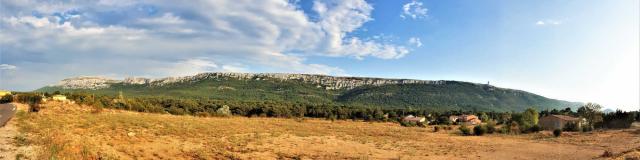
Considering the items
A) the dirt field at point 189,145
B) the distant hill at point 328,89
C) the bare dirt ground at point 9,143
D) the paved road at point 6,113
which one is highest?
the distant hill at point 328,89


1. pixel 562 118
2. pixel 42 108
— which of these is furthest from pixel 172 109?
pixel 562 118

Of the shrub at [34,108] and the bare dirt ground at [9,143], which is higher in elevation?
the shrub at [34,108]

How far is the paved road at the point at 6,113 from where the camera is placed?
71.0 ft

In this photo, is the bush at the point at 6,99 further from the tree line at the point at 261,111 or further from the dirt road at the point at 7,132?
the dirt road at the point at 7,132

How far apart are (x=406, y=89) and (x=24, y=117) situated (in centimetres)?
14664

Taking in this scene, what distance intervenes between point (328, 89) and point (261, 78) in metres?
24.2

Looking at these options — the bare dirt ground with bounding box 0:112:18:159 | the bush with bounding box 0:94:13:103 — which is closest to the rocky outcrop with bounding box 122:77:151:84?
the bush with bounding box 0:94:13:103

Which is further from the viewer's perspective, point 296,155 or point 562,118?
point 562,118

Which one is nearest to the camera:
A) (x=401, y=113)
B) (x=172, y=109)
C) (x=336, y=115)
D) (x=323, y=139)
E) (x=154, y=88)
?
(x=323, y=139)

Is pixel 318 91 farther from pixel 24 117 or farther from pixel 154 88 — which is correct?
pixel 24 117

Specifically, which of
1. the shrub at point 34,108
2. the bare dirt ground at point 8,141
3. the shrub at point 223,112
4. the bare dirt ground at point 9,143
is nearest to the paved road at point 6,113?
the bare dirt ground at point 8,141

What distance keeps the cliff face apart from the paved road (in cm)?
13353

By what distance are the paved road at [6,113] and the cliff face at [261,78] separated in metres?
134

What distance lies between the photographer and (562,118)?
63.1 m
